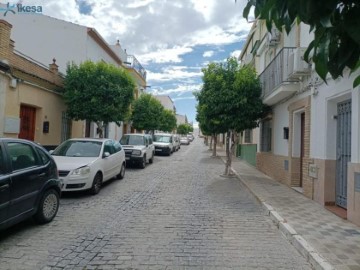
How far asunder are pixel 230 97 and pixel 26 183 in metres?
8.90

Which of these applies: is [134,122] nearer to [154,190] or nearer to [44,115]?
[44,115]

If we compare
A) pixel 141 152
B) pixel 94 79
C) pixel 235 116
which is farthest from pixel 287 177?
pixel 94 79

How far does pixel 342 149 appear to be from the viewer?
8023mm

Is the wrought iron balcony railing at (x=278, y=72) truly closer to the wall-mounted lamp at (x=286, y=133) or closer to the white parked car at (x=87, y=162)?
the wall-mounted lamp at (x=286, y=133)

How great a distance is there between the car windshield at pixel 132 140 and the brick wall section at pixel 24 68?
14.8 feet

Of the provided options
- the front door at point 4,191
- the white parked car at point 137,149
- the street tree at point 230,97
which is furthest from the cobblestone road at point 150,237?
the white parked car at point 137,149

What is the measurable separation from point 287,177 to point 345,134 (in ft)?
13.5

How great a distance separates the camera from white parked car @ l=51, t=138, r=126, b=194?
882 centimetres

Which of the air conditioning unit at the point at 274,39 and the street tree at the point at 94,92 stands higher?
the air conditioning unit at the point at 274,39

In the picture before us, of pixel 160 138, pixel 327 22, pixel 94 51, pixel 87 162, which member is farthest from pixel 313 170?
pixel 160 138

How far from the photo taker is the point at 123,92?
15898mm

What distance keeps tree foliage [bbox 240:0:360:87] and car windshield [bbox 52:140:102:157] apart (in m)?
8.98

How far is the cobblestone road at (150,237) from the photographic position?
14.9ft

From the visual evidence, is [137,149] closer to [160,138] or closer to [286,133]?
[286,133]
